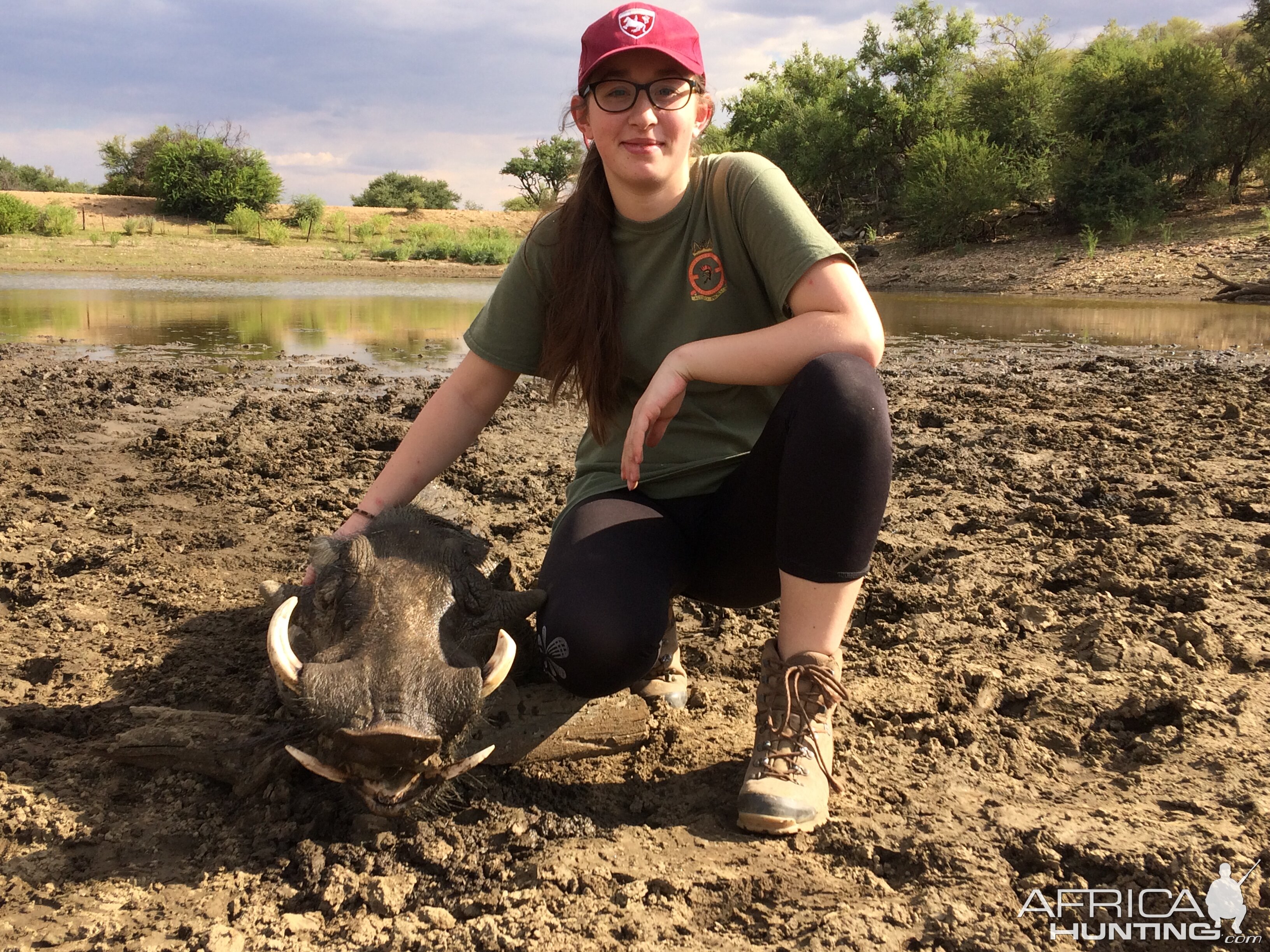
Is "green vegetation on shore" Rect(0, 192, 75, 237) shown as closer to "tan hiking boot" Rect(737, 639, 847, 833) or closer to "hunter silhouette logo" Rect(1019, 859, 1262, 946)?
"tan hiking boot" Rect(737, 639, 847, 833)

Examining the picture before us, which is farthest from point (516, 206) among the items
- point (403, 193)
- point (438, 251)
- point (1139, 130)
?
point (1139, 130)

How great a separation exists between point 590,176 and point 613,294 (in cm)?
37

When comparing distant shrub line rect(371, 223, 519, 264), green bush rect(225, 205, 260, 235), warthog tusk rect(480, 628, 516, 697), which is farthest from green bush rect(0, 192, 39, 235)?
warthog tusk rect(480, 628, 516, 697)

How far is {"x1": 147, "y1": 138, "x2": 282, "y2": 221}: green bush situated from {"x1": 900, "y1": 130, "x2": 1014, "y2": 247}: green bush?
27327mm

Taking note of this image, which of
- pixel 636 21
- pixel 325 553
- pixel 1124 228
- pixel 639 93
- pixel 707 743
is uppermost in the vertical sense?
pixel 1124 228

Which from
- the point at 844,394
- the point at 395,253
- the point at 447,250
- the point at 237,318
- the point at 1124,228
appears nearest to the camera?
the point at 844,394

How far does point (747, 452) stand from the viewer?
2.74 m

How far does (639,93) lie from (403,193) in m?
64.9

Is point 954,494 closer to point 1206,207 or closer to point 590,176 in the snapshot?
point 590,176

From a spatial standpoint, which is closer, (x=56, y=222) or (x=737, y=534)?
(x=737, y=534)

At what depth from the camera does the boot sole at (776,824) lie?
83.4 inches

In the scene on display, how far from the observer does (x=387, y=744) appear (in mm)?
1829

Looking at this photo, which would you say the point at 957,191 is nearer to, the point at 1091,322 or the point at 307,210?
the point at 1091,322

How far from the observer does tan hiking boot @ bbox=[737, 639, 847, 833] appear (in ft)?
7.02
